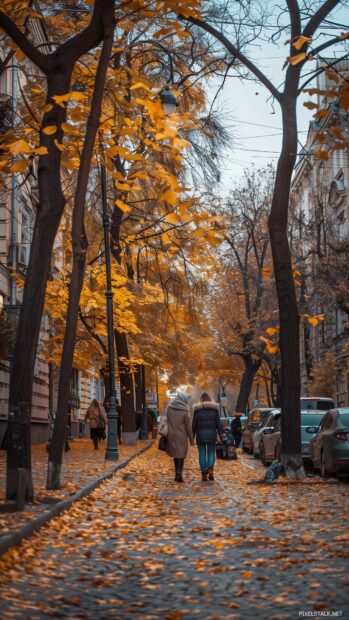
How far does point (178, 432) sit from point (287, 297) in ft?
10.8

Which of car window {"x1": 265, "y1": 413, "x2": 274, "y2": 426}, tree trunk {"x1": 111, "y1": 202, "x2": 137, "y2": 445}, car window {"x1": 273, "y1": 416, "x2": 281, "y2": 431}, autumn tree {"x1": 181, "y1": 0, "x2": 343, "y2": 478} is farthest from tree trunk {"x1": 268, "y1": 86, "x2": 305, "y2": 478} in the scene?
tree trunk {"x1": 111, "y1": 202, "x2": 137, "y2": 445}

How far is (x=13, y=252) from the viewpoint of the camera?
36.0 meters

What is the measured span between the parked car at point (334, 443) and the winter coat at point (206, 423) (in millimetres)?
1994

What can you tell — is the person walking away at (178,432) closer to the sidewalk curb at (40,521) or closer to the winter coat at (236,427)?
the sidewalk curb at (40,521)

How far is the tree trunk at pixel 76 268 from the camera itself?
15.1 m

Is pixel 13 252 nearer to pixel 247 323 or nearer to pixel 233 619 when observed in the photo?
pixel 247 323

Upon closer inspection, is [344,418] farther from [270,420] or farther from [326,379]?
[326,379]

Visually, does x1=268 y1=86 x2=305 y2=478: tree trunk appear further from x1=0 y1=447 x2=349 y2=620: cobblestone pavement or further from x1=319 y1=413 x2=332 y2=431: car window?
x1=0 y1=447 x2=349 y2=620: cobblestone pavement

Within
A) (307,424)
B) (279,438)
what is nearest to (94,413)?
(307,424)

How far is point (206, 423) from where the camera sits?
2006cm

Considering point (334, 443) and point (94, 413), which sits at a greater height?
point (94, 413)

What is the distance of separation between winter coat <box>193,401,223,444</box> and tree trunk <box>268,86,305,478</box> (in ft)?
4.14

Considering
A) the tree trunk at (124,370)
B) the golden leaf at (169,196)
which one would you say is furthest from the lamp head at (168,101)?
the tree trunk at (124,370)

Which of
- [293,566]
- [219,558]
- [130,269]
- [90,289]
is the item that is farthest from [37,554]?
[130,269]
